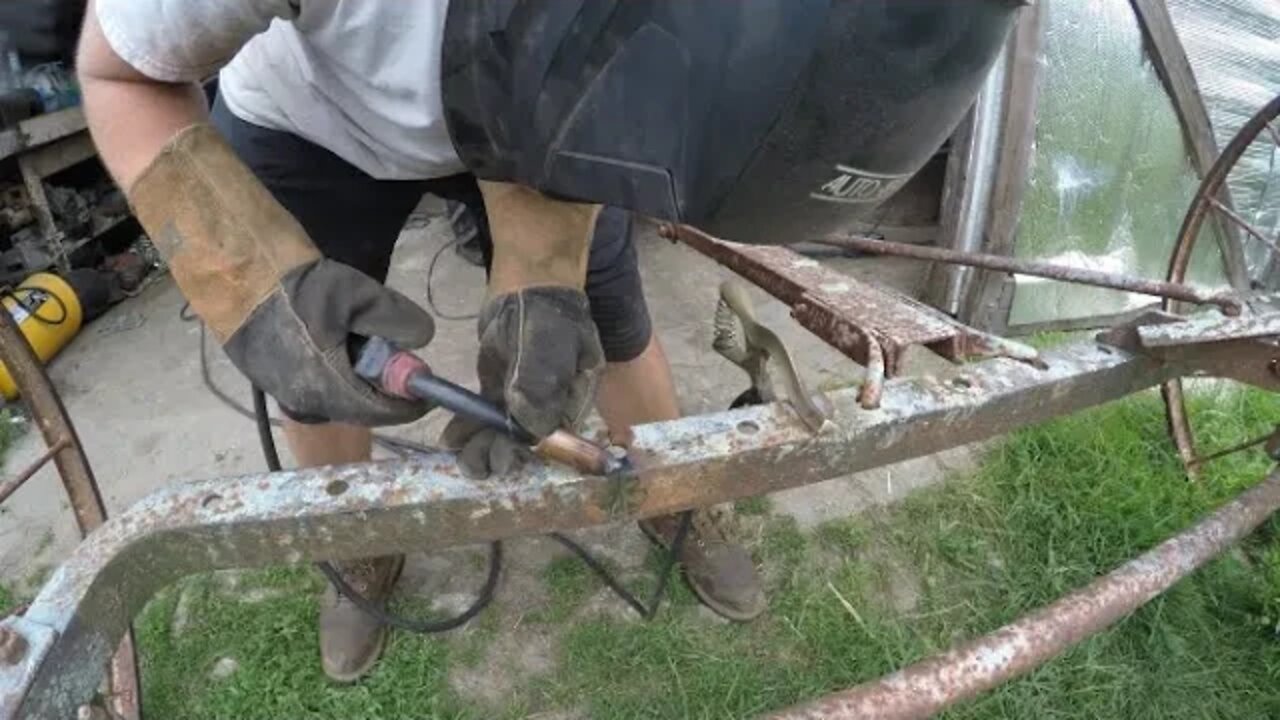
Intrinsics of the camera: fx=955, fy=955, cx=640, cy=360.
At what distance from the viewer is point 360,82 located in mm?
1259

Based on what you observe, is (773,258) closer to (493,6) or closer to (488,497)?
(488,497)

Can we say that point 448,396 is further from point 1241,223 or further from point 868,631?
point 1241,223

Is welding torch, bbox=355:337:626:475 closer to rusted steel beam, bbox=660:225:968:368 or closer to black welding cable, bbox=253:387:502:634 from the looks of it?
rusted steel beam, bbox=660:225:968:368

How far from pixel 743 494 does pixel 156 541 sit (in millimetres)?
686

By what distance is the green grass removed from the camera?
1959 millimetres

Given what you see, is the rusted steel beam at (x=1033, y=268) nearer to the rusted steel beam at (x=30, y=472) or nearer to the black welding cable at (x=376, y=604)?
the black welding cable at (x=376, y=604)

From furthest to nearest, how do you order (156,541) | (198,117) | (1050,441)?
(1050,441) < (198,117) < (156,541)

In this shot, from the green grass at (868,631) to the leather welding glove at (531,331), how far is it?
1.02 m

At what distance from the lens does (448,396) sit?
39.9 inches

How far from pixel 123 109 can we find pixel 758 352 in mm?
921

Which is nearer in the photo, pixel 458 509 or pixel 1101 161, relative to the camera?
pixel 458 509

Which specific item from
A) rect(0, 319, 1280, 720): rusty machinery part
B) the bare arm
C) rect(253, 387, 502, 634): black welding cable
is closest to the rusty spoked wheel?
rect(0, 319, 1280, 720): rusty machinery part

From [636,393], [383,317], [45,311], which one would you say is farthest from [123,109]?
[45,311]

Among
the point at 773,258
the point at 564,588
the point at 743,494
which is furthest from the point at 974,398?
the point at 564,588
